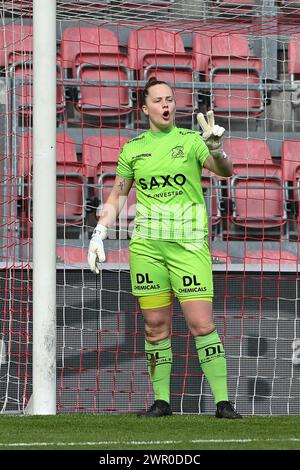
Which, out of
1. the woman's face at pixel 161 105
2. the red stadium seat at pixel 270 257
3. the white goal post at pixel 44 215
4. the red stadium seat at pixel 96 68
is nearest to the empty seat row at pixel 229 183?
the red stadium seat at pixel 270 257

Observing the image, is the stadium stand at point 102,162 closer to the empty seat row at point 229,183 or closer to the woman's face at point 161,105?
the empty seat row at point 229,183

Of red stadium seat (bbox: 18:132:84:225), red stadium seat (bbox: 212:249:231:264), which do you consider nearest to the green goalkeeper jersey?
red stadium seat (bbox: 212:249:231:264)

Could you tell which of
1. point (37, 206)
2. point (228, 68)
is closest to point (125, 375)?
point (37, 206)

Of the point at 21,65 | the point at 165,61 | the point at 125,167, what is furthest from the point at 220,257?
the point at 165,61

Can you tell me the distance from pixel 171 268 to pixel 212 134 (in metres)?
0.72

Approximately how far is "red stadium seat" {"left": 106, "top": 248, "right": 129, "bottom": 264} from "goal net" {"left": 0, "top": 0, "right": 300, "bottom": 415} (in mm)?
11

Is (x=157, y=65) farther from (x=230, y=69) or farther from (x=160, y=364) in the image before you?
(x=160, y=364)

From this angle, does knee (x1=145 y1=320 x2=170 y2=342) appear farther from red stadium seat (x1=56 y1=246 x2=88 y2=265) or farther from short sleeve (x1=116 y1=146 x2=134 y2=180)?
red stadium seat (x1=56 y1=246 x2=88 y2=265)

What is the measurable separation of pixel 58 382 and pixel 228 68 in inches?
134

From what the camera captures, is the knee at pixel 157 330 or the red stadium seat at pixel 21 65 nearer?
the knee at pixel 157 330

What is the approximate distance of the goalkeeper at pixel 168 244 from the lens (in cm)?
562

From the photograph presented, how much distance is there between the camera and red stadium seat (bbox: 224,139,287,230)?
8.78 m

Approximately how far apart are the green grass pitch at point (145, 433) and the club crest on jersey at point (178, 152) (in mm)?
1280

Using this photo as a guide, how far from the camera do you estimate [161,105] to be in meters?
5.72
